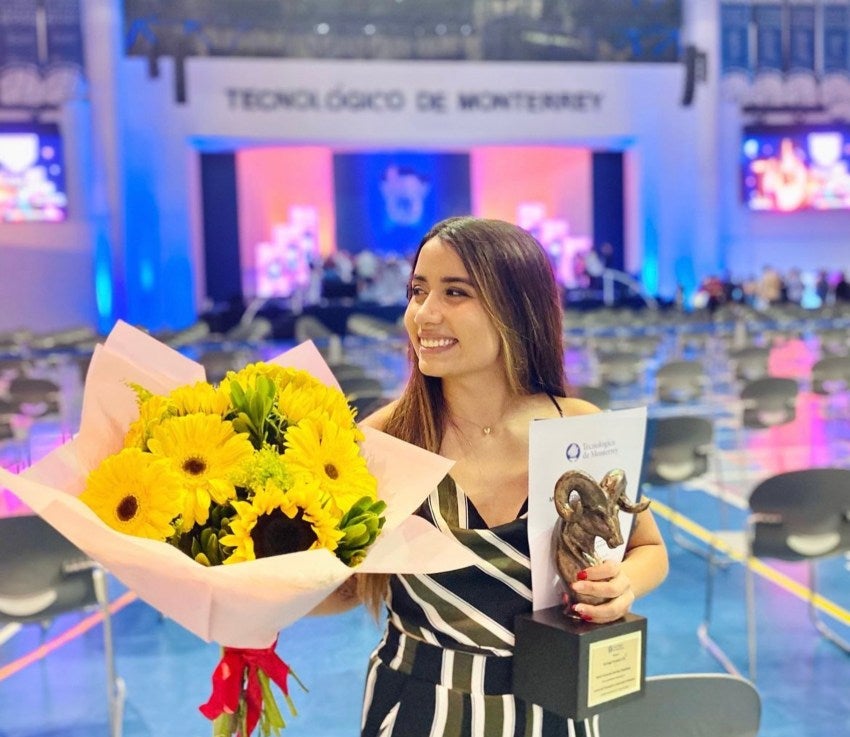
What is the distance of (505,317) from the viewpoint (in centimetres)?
155

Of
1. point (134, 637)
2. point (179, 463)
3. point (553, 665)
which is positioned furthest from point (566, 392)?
point (134, 637)

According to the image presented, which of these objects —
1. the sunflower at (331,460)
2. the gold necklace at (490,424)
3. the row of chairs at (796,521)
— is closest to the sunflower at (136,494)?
the sunflower at (331,460)

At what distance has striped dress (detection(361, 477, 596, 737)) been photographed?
146 centimetres

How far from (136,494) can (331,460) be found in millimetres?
224

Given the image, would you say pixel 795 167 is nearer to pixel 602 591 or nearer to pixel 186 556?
pixel 602 591

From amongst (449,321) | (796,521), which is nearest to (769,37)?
(796,521)

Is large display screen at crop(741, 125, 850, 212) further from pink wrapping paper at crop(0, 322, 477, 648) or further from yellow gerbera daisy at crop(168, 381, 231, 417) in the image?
yellow gerbera daisy at crop(168, 381, 231, 417)

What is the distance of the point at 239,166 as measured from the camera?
2086 cm

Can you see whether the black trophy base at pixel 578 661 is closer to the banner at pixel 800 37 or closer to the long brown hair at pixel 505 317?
the long brown hair at pixel 505 317

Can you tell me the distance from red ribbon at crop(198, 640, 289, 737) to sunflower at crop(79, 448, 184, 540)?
0.61 ft

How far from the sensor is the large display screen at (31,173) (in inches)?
664

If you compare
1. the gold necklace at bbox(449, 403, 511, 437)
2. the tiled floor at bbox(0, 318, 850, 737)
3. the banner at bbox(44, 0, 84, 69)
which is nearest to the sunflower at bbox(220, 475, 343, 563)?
the gold necklace at bbox(449, 403, 511, 437)

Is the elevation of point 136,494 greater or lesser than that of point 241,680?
greater

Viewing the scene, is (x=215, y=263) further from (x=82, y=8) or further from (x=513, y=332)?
(x=513, y=332)
